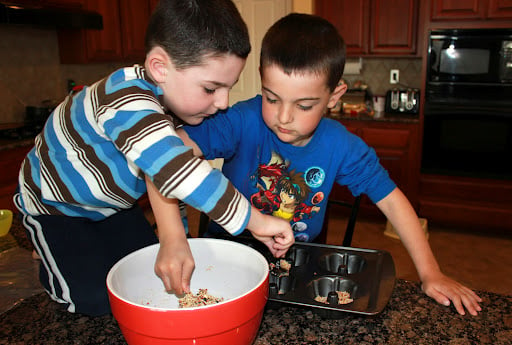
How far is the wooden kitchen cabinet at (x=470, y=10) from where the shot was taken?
10.1 ft

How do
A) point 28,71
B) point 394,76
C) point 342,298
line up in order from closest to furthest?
point 342,298, point 28,71, point 394,76

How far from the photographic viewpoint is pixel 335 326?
787mm

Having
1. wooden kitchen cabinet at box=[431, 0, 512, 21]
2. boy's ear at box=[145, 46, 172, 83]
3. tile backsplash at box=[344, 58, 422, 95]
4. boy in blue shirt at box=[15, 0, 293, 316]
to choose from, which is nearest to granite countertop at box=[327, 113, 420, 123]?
tile backsplash at box=[344, 58, 422, 95]

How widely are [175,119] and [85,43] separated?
2.59 metres

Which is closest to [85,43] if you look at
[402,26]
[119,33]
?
[119,33]

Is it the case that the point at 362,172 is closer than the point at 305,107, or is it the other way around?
the point at 305,107

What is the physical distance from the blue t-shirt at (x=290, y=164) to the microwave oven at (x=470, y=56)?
233 cm

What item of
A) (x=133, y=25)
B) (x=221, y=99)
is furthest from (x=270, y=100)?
(x=133, y=25)

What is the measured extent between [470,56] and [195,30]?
9.50 ft

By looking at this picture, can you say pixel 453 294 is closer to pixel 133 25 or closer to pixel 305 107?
pixel 305 107

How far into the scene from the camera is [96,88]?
91 centimetres

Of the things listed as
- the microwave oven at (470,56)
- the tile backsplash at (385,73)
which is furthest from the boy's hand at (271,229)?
the tile backsplash at (385,73)

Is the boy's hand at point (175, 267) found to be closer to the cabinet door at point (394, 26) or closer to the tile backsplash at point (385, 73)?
the cabinet door at point (394, 26)

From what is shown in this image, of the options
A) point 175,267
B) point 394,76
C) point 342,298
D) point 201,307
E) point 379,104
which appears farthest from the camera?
point 394,76
